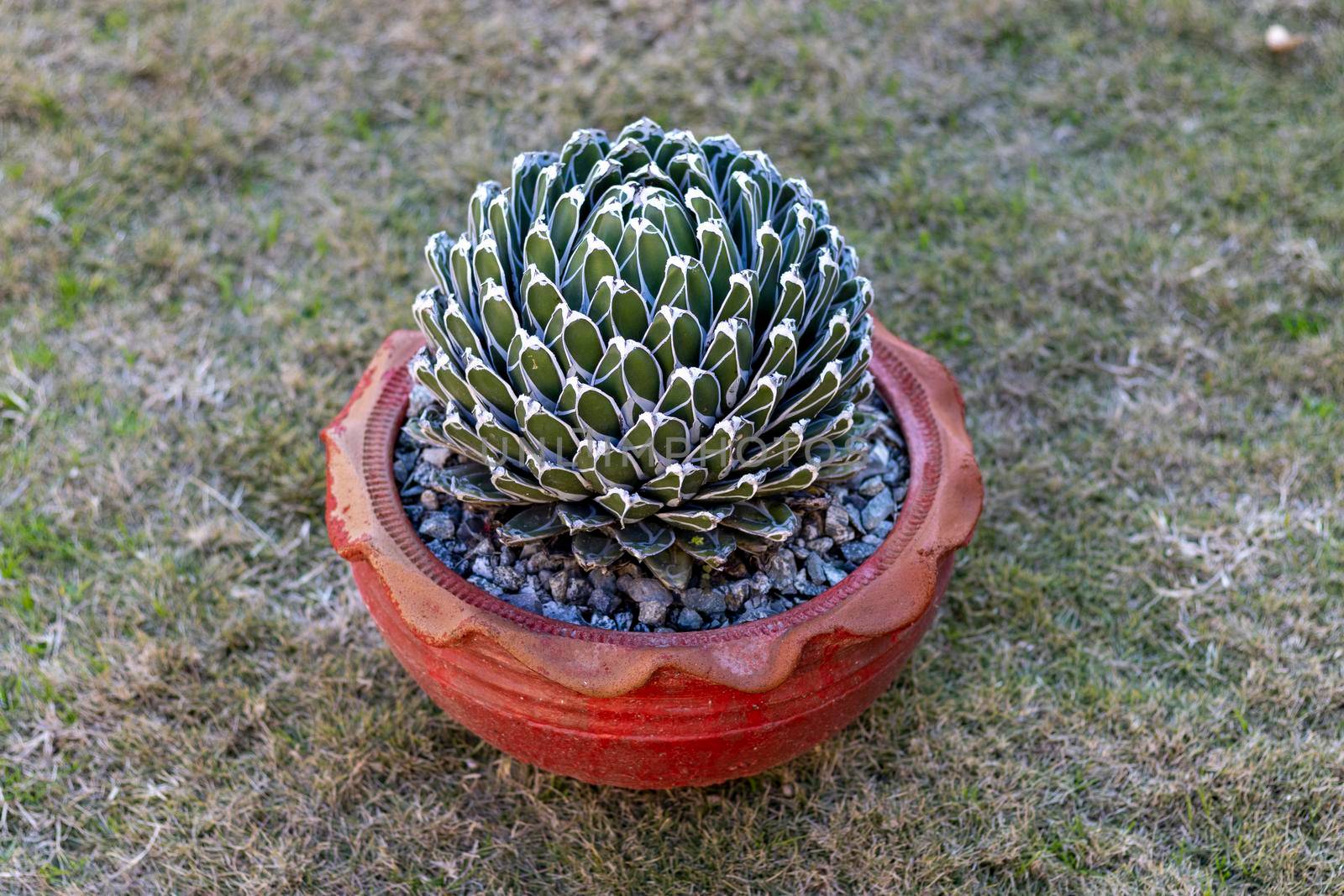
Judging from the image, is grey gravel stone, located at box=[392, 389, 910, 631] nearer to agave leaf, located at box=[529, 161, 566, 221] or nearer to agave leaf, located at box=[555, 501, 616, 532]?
agave leaf, located at box=[555, 501, 616, 532]

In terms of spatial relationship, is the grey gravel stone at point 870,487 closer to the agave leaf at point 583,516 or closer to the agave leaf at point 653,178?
the agave leaf at point 583,516

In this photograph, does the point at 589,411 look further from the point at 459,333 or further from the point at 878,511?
the point at 878,511

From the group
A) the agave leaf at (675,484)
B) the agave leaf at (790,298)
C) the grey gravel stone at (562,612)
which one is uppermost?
the agave leaf at (790,298)

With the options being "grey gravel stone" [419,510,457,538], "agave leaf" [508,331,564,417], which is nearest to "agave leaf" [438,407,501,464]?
"agave leaf" [508,331,564,417]

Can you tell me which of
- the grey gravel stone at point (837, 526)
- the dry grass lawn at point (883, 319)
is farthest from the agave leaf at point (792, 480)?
the dry grass lawn at point (883, 319)

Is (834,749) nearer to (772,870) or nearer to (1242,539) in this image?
(772,870)

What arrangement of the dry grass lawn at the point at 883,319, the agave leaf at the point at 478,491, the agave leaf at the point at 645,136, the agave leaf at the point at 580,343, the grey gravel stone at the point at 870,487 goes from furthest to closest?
the dry grass lawn at the point at 883,319 → the grey gravel stone at the point at 870,487 → the agave leaf at the point at 645,136 → the agave leaf at the point at 478,491 → the agave leaf at the point at 580,343

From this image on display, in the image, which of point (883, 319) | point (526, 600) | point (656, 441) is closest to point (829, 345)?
point (656, 441)

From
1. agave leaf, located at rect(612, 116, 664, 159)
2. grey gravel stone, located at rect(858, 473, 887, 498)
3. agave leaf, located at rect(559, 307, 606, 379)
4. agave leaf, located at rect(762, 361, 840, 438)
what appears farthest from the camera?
grey gravel stone, located at rect(858, 473, 887, 498)
